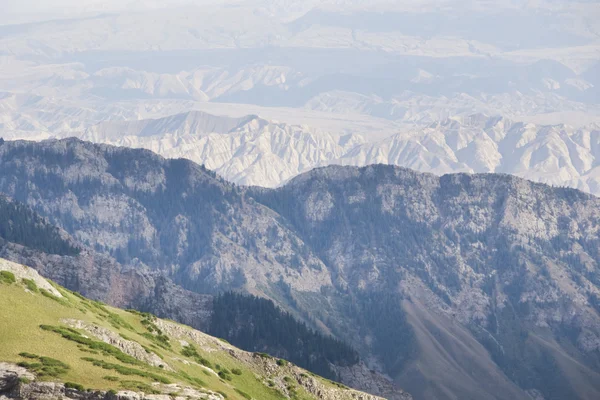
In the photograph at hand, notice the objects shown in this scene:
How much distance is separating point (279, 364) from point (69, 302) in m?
45.9

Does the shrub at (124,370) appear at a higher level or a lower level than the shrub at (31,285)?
lower

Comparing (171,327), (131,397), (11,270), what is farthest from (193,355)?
(131,397)

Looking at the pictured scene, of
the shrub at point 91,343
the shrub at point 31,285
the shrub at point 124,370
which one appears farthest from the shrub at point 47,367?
the shrub at point 31,285

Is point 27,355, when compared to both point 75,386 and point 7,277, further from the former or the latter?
point 7,277

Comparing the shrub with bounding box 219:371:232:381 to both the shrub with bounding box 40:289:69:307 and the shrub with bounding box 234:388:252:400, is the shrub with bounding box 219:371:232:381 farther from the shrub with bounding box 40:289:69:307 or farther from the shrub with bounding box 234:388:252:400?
the shrub with bounding box 40:289:69:307

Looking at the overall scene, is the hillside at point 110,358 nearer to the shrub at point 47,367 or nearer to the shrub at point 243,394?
the shrub at point 47,367

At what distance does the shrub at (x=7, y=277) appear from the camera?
134 m

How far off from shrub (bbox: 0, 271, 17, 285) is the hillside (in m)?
0.17

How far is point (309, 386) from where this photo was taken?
17312 cm

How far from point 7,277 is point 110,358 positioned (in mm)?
22074

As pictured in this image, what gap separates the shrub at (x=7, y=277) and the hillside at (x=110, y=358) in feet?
0.57

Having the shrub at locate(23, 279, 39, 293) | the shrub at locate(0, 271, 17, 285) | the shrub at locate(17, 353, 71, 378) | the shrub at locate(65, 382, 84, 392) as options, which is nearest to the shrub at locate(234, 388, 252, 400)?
the shrub at locate(23, 279, 39, 293)

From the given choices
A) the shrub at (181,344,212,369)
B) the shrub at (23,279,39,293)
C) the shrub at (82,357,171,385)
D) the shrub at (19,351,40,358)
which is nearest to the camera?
the shrub at (19,351,40,358)

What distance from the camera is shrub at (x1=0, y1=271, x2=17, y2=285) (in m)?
134
